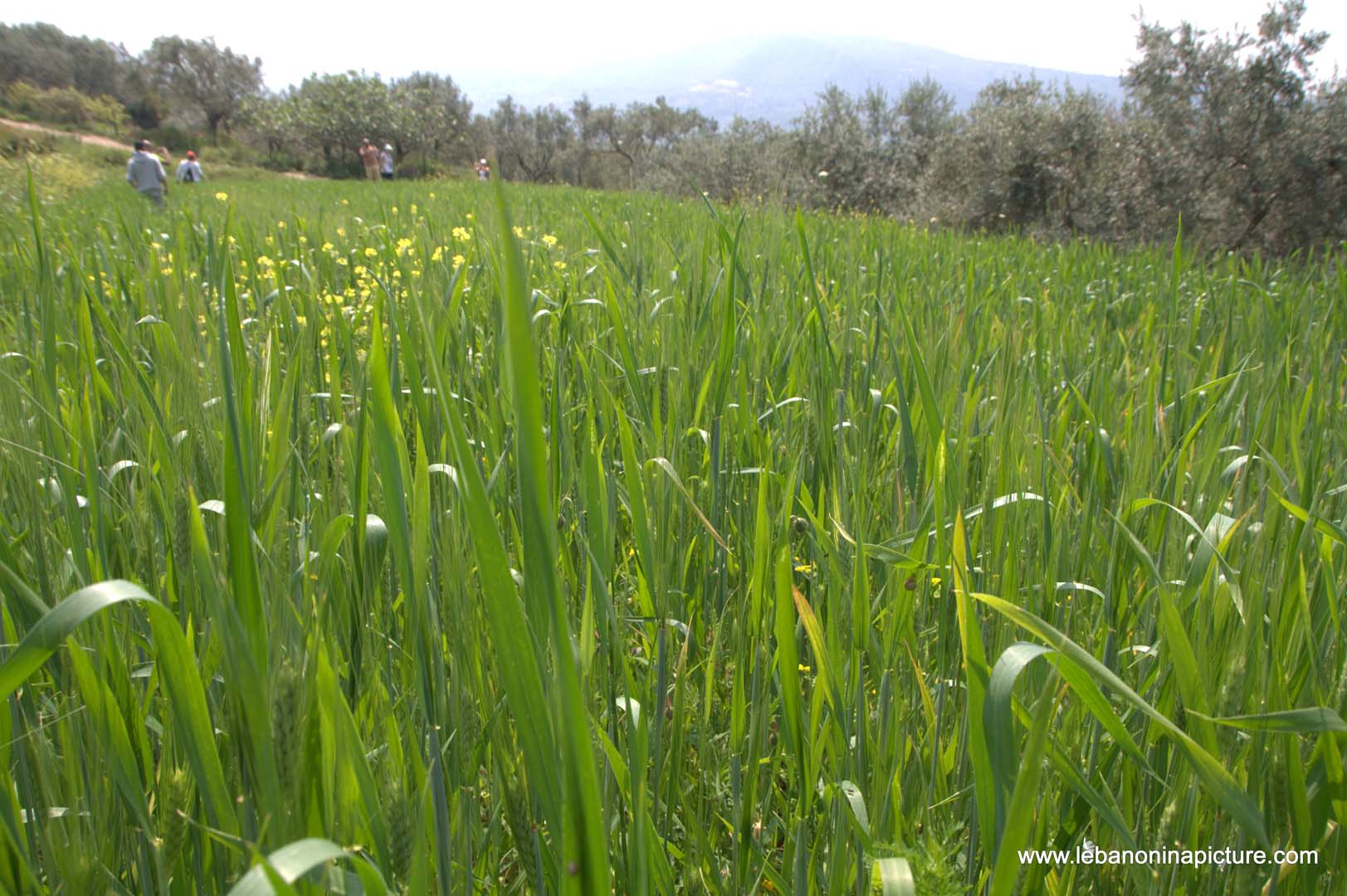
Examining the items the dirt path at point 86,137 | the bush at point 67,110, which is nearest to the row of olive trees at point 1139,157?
the dirt path at point 86,137

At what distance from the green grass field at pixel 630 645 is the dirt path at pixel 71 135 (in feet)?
135

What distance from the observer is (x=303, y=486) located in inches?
48.8

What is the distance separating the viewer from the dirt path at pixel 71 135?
35281 mm

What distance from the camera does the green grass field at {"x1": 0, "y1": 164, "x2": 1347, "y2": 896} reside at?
582mm

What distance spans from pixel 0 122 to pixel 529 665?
50.1 m

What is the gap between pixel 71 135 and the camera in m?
36.6

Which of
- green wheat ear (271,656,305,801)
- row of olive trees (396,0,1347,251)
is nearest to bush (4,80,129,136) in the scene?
row of olive trees (396,0,1347,251)

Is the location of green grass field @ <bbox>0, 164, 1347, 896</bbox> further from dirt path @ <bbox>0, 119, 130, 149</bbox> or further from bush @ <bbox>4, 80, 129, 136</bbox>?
bush @ <bbox>4, 80, 129, 136</bbox>

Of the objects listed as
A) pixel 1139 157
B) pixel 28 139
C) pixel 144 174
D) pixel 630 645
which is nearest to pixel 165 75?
pixel 28 139

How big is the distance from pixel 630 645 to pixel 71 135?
47604mm

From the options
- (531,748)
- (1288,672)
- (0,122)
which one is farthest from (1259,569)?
(0,122)

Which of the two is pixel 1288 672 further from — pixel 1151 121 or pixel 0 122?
pixel 0 122

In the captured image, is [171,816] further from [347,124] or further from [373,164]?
[347,124]

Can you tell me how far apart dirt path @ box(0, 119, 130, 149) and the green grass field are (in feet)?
135
